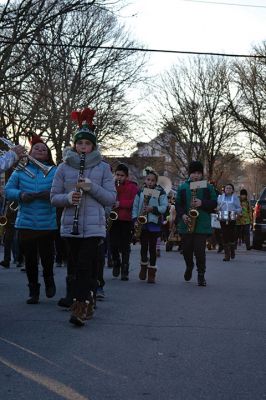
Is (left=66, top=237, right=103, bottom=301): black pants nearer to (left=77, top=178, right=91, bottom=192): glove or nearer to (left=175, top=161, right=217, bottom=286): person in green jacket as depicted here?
(left=77, top=178, right=91, bottom=192): glove

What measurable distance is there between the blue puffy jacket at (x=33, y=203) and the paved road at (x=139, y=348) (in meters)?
0.92

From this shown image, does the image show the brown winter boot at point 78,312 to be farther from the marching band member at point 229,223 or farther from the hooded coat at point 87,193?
the marching band member at point 229,223

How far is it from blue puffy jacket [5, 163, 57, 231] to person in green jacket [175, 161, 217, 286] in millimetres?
3019

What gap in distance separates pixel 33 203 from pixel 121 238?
334 cm

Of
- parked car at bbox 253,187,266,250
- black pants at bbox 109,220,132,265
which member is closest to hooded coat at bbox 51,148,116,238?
black pants at bbox 109,220,132,265

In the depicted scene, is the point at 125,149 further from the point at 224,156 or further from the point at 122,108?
the point at 224,156

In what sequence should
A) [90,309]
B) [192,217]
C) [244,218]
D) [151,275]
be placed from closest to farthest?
Result: [90,309] → [192,217] → [151,275] → [244,218]

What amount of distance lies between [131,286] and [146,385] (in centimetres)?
562

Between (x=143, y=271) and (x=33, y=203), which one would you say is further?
(x=143, y=271)

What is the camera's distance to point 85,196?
6852 mm

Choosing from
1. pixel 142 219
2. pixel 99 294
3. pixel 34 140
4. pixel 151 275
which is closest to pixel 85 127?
pixel 34 140

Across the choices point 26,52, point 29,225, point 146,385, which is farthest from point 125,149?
point 146,385

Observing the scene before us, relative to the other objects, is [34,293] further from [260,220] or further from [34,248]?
[260,220]

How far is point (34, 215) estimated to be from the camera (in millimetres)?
8180
